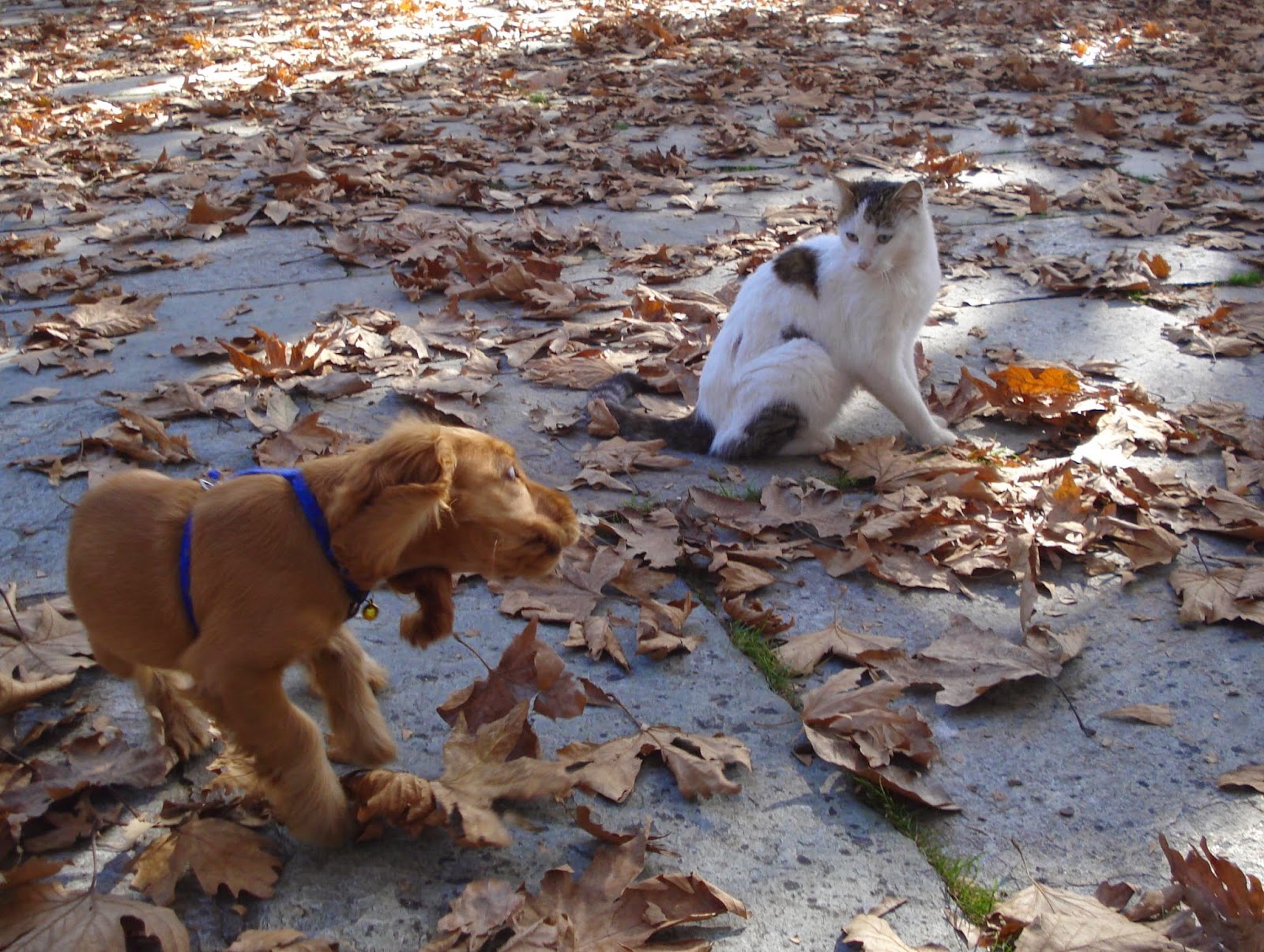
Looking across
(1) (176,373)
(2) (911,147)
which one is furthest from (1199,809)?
(2) (911,147)

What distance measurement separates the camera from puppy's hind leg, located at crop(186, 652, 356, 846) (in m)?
2.04

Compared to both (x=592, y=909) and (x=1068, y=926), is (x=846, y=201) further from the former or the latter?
(x=592, y=909)

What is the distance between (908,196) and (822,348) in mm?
744

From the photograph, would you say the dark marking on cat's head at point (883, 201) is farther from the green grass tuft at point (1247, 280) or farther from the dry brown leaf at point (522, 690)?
the dry brown leaf at point (522, 690)

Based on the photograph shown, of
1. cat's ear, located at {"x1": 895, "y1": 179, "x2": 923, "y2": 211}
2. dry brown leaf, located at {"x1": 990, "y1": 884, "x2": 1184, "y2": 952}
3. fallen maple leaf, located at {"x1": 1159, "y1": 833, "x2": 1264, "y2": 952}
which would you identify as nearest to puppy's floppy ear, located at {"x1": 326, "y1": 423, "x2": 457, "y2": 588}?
dry brown leaf, located at {"x1": 990, "y1": 884, "x2": 1184, "y2": 952}

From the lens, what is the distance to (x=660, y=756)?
2.51 metres

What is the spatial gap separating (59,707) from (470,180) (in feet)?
16.9

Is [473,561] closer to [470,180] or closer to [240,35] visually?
[470,180]

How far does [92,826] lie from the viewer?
7.30ft

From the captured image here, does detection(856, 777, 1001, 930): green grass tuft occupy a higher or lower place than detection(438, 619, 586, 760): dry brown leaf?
lower

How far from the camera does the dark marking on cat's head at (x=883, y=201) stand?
429cm

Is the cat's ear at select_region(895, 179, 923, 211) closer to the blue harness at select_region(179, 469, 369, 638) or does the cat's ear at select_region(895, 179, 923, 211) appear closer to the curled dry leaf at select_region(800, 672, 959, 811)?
the curled dry leaf at select_region(800, 672, 959, 811)

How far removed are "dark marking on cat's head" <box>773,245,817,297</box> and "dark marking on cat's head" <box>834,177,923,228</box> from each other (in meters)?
0.23

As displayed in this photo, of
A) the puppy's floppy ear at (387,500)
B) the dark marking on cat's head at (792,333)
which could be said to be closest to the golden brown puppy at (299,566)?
the puppy's floppy ear at (387,500)
